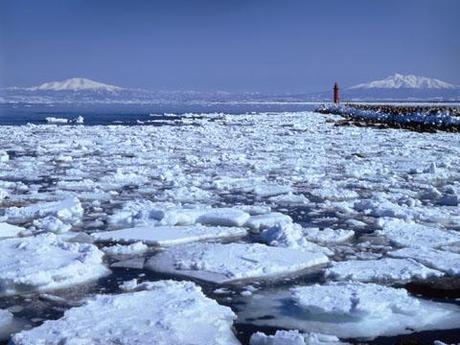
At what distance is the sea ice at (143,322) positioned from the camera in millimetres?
2973

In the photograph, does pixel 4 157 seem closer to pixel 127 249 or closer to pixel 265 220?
pixel 265 220

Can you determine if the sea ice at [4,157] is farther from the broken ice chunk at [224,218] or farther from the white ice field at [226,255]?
the broken ice chunk at [224,218]

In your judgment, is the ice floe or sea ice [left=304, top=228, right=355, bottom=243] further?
sea ice [left=304, top=228, right=355, bottom=243]

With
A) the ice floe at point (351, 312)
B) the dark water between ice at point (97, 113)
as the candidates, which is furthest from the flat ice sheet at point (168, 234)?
the dark water between ice at point (97, 113)

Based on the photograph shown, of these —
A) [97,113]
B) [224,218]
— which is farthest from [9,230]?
[97,113]

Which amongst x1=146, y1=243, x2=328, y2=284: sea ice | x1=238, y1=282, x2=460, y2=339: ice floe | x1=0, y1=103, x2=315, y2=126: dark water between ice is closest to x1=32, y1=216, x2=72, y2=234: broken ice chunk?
x1=146, y1=243, x2=328, y2=284: sea ice

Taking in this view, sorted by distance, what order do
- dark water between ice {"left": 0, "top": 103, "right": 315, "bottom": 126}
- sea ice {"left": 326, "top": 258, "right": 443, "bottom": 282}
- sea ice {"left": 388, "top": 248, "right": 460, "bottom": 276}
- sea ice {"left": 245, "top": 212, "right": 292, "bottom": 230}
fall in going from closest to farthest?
sea ice {"left": 326, "top": 258, "right": 443, "bottom": 282}, sea ice {"left": 388, "top": 248, "right": 460, "bottom": 276}, sea ice {"left": 245, "top": 212, "right": 292, "bottom": 230}, dark water between ice {"left": 0, "top": 103, "right": 315, "bottom": 126}

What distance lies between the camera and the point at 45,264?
419cm

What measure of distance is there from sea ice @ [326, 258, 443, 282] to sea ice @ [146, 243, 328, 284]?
26 centimetres

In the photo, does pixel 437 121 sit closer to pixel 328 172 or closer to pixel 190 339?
pixel 328 172

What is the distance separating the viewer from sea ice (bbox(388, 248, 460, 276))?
4348mm

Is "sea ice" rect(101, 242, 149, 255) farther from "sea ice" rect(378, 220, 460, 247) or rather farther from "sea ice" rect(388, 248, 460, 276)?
"sea ice" rect(378, 220, 460, 247)

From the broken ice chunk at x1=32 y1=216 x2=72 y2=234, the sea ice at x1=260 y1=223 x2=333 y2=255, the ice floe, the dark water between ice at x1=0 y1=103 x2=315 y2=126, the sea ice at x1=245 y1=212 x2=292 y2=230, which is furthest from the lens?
the dark water between ice at x1=0 y1=103 x2=315 y2=126

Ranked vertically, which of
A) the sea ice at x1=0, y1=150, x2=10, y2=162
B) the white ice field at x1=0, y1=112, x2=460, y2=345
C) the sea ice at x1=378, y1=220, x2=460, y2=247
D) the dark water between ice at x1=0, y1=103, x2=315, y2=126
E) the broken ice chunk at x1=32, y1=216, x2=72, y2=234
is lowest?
the sea ice at x1=378, y1=220, x2=460, y2=247
